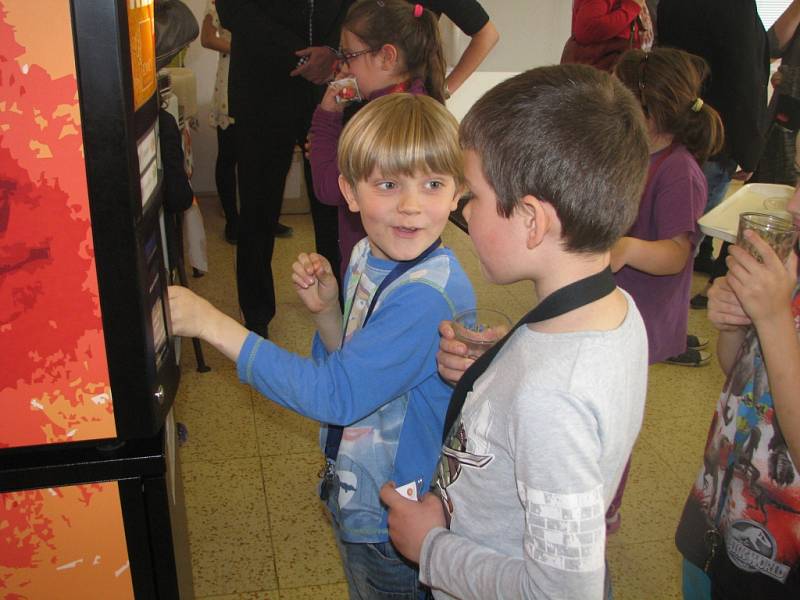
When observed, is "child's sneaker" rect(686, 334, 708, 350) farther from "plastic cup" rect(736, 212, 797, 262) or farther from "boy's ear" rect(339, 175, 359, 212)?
"boy's ear" rect(339, 175, 359, 212)

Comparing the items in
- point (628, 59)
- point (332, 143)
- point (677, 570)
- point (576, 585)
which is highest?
point (628, 59)

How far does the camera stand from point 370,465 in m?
1.26

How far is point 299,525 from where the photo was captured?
7.16ft

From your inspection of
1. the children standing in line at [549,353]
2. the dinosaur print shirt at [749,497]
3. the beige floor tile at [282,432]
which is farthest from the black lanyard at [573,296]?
the beige floor tile at [282,432]

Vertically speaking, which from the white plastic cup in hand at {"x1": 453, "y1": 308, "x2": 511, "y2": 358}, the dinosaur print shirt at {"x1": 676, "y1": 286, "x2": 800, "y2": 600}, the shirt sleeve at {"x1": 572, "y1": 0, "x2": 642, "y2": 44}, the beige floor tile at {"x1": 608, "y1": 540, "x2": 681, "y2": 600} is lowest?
the beige floor tile at {"x1": 608, "y1": 540, "x2": 681, "y2": 600}

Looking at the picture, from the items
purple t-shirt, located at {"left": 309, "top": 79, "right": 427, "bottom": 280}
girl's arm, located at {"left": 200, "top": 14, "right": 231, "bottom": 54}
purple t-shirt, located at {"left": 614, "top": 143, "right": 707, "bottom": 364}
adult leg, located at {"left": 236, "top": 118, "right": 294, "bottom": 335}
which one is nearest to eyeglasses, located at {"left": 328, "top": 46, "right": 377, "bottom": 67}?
purple t-shirt, located at {"left": 309, "top": 79, "right": 427, "bottom": 280}

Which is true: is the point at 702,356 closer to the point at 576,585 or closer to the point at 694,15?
the point at 694,15

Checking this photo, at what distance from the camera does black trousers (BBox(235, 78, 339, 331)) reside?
9.09 feet

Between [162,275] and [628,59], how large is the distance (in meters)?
1.52

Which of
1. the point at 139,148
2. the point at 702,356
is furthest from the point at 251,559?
the point at 702,356

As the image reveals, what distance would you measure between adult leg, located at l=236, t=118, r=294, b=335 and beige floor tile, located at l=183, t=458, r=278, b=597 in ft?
2.63

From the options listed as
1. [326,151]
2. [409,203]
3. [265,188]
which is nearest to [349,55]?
[326,151]

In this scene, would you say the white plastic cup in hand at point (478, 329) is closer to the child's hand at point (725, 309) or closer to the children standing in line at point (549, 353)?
the children standing in line at point (549, 353)

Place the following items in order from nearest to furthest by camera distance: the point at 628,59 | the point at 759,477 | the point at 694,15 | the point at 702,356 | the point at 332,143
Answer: the point at 759,477 → the point at 628,59 → the point at 332,143 → the point at 694,15 → the point at 702,356
